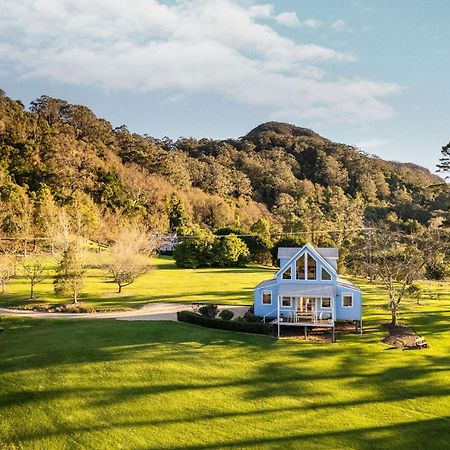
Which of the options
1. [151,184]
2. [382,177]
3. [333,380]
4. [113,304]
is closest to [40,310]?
[113,304]

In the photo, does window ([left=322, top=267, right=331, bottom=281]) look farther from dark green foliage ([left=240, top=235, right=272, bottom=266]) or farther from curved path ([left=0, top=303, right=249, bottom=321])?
dark green foliage ([left=240, top=235, right=272, bottom=266])

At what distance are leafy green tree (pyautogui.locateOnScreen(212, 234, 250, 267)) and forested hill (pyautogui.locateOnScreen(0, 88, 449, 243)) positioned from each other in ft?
42.9

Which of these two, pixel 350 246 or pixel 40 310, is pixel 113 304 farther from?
pixel 350 246

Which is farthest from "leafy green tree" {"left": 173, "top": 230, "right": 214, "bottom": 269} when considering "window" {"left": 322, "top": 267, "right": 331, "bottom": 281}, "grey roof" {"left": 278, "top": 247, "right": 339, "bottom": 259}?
"window" {"left": 322, "top": 267, "right": 331, "bottom": 281}

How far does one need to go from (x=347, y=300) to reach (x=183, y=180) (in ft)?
203

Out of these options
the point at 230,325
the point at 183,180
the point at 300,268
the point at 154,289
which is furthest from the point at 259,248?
the point at 230,325

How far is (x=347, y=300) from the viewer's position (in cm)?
2694

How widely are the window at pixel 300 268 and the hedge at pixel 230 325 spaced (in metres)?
4.04

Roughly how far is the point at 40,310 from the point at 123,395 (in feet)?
52.2

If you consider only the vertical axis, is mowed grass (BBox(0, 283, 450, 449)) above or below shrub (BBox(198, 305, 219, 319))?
below

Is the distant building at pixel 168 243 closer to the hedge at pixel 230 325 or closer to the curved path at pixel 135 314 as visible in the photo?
the curved path at pixel 135 314

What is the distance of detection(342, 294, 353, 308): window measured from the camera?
1057 inches

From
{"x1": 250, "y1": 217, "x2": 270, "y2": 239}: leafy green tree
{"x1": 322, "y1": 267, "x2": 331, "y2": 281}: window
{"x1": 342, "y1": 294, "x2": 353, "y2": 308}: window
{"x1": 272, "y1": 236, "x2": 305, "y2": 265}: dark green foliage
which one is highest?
{"x1": 250, "y1": 217, "x2": 270, "y2": 239}: leafy green tree

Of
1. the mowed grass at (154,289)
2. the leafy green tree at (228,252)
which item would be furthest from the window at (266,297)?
the leafy green tree at (228,252)
